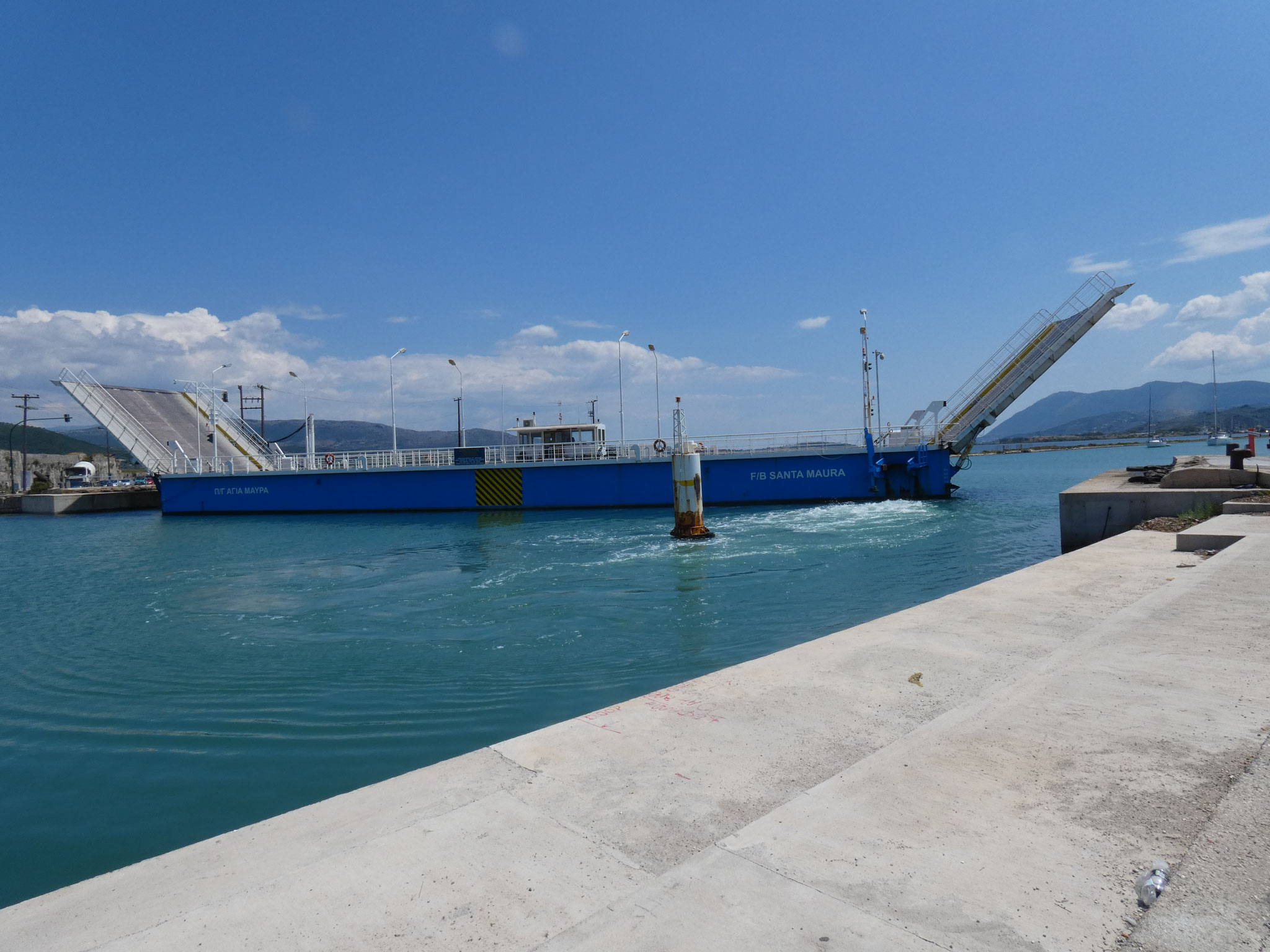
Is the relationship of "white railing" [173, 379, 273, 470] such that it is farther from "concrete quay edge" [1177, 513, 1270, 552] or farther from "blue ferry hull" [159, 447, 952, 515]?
"concrete quay edge" [1177, 513, 1270, 552]

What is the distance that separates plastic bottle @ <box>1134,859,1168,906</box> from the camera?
2.49 metres

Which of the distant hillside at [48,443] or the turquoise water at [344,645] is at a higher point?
the distant hillside at [48,443]

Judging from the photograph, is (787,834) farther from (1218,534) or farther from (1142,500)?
(1142,500)

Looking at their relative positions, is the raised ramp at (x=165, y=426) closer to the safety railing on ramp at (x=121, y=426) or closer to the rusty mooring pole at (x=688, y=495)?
the safety railing on ramp at (x=121, y=426)

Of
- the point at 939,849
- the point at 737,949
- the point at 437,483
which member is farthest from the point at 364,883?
the point at 437,483

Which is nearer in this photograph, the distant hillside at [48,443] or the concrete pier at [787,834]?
the concrete pier at [787,834]

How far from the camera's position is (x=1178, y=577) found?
7.75 meters

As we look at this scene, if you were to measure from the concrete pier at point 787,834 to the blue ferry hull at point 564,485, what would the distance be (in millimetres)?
25996

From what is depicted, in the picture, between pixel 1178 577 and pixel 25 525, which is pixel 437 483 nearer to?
pixel 25 525

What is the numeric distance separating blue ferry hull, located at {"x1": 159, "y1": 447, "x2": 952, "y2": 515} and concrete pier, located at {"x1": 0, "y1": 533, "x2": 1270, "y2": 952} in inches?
1023

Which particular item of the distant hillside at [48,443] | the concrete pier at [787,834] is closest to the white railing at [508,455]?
the concrete pier at [787,834]

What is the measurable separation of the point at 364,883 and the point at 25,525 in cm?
4656

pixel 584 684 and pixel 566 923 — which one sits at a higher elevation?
pixel 566 923

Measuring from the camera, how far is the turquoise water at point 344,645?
599 centimetres
